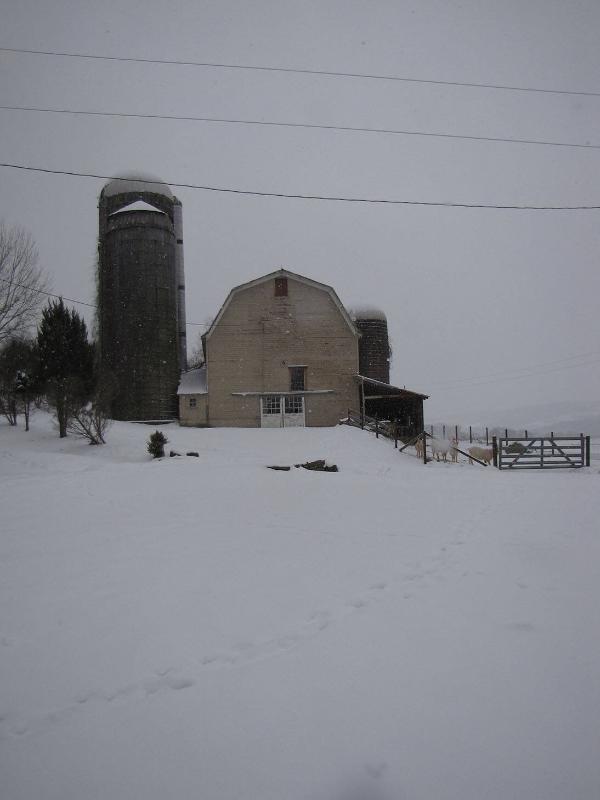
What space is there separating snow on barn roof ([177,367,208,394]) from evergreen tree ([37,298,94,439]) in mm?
5064

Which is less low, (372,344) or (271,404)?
(372,344)

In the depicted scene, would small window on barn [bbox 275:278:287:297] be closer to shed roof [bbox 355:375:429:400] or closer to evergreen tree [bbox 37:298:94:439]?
shed roof [bbox 355:375:429:400]

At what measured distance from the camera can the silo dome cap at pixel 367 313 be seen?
29.0 metres

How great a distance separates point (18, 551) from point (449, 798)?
5181 millimetres

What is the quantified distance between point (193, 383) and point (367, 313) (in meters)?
12.9

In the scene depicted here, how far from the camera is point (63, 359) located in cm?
1894

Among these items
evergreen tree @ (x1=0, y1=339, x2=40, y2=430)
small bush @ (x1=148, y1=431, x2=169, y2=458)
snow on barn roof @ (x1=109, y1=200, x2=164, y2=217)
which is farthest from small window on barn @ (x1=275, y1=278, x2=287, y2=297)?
evergreen tree @ (x1=0, y1=339, x2=40, y2=430)

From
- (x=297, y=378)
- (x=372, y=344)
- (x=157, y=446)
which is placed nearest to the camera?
(x=157, y=446)

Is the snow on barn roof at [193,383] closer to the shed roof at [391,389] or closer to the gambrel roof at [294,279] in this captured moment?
the gambrel roof at [294,279]

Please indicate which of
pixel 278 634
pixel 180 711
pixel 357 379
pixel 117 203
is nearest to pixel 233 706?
pixel 180 711

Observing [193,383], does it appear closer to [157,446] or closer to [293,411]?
[293,411]

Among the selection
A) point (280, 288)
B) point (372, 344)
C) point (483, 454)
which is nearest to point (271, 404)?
point (280, 288)

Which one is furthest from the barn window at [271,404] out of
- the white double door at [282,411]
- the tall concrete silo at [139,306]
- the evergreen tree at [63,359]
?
the evergreen tree at [63,359]

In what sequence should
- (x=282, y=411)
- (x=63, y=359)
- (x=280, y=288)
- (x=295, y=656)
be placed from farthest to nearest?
(x=280, y=288) → (x=282, y=411) → (x=63, y=359) → (x=295, y=656)
